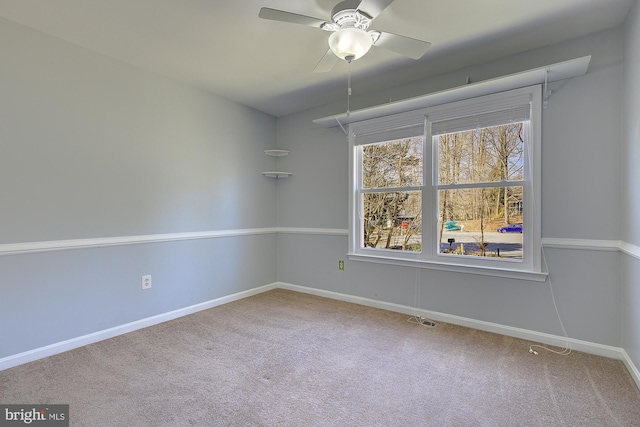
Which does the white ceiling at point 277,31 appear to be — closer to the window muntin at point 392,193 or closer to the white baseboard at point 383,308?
the window muntin at point 392,193

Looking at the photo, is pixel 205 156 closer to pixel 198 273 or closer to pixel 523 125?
pixel 198 273

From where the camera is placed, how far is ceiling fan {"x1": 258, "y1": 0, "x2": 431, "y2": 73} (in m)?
1.59

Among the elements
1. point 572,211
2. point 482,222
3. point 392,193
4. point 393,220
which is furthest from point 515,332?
point 392,193

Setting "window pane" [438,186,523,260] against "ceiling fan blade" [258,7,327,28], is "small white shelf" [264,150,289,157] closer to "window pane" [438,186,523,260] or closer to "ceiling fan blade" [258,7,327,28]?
"window pane" [438,186,523,260]

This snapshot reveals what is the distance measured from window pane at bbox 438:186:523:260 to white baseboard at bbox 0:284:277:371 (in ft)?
8.37

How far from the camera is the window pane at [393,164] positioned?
10.3 feet

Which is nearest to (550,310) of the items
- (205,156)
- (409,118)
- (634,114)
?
(634,114)

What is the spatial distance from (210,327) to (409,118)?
111 inches

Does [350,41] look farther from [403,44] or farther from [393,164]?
[393,164]

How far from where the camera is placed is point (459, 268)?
278 centimetres

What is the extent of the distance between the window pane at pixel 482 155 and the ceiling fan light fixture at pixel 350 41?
→ 4.93 ft

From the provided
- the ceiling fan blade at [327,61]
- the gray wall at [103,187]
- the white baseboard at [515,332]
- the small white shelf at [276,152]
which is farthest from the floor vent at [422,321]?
the small white shelf at [276,152]

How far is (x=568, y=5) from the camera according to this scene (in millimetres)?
1915

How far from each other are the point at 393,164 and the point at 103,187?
9.09 ft
